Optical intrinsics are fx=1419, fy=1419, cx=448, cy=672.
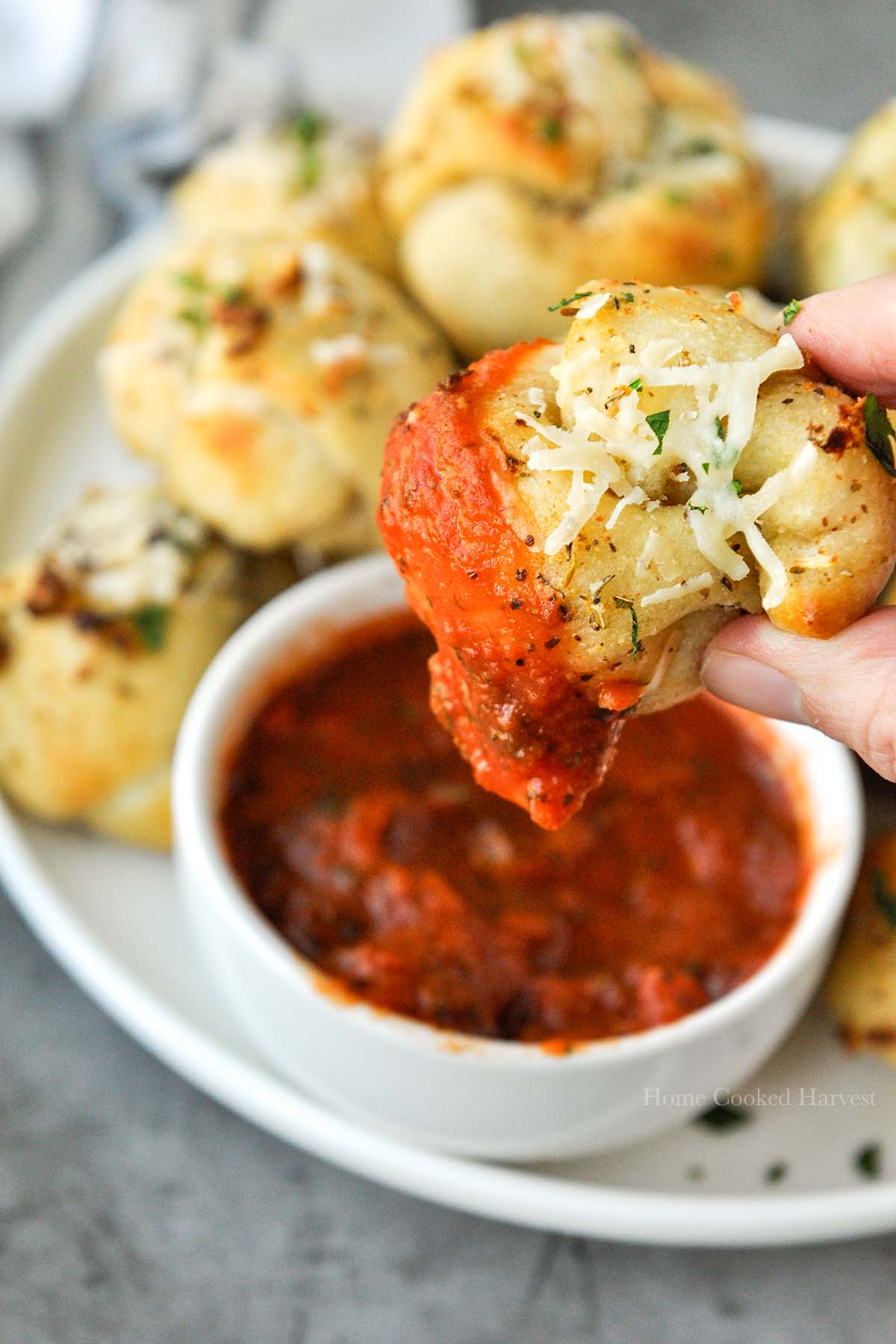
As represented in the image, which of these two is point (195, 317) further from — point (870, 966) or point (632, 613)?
point (870, 966)

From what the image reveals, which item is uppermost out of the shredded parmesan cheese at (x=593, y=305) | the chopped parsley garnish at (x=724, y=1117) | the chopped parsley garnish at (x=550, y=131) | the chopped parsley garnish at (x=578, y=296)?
the shredded parmesan cheese at (x=593, y=305)

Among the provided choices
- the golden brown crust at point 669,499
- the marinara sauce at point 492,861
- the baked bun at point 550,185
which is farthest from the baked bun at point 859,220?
the golden brown crust at point 669,499

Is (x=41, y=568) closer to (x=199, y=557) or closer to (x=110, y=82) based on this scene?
(x=199, y=557)

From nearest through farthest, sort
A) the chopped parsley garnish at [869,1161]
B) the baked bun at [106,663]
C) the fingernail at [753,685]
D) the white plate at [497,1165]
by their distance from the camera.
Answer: the fingernail at [753,685] < the white plate at [497,1165] < the chopped parsley garnish at [869,1161] < the baked bun at [106,663]

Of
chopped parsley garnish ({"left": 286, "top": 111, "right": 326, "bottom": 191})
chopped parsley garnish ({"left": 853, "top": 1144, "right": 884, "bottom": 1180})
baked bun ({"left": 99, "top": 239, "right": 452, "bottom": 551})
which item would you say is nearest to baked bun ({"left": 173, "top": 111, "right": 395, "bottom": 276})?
chopped parsley garnish ({"left": 286, "top": 111, "right": 326, "bottom": 191})

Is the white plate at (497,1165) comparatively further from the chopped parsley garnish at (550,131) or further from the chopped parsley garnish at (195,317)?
the chopped parsley garnish at (550,131)

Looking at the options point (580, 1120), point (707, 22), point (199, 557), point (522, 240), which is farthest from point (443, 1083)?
point (707, 22)

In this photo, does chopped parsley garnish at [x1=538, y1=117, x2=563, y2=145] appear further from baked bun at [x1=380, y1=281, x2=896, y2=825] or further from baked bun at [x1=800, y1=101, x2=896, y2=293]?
baked bun at [x1=380, y1=281, x2=896, y2=825]
